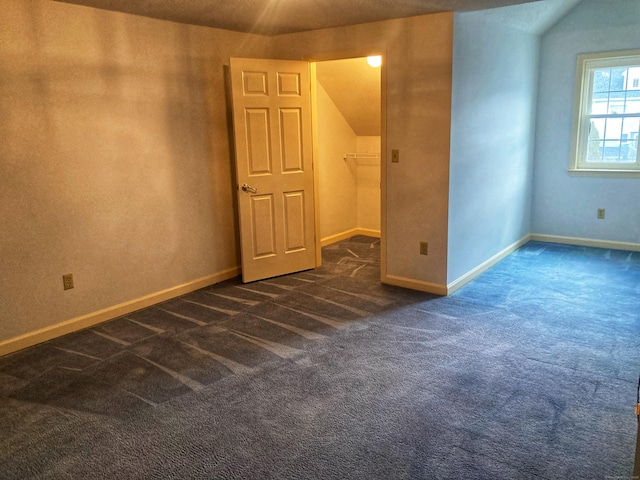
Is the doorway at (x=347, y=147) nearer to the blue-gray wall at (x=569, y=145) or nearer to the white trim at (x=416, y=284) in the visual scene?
the white trim at (x=416, y=284)

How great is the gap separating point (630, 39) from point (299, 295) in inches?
169

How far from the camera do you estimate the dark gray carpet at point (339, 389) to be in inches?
84.0

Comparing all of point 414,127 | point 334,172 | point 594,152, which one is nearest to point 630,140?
point 594,152

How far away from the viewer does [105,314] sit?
378 centimetres

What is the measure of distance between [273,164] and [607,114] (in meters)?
3.75

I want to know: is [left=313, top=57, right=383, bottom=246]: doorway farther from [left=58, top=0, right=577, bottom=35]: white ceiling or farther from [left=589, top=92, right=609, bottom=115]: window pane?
[left=589, top=92, right=609, bottom=115]: window pane

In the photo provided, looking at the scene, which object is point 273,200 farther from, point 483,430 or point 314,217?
point 483,430

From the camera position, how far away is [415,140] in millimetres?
4035

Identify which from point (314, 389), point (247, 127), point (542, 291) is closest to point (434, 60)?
point (247, 127)

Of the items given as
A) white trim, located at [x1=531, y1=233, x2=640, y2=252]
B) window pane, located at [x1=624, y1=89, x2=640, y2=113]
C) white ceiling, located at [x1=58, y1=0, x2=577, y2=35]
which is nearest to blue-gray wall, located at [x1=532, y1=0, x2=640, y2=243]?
white trim, located at [x1=531, y1=233, x2=640, y2=252]

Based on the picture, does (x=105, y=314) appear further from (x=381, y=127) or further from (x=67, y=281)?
(x=381, y=127)

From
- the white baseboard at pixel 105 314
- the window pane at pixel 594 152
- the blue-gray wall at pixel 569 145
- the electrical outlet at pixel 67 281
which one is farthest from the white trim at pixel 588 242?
the electrical outlet at pixel 67 281

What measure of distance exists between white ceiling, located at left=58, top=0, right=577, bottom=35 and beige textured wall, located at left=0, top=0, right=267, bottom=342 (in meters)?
0.19

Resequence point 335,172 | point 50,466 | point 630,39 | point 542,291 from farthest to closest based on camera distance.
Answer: point 335,172
point 630,39
point 542,291
point 50,466
